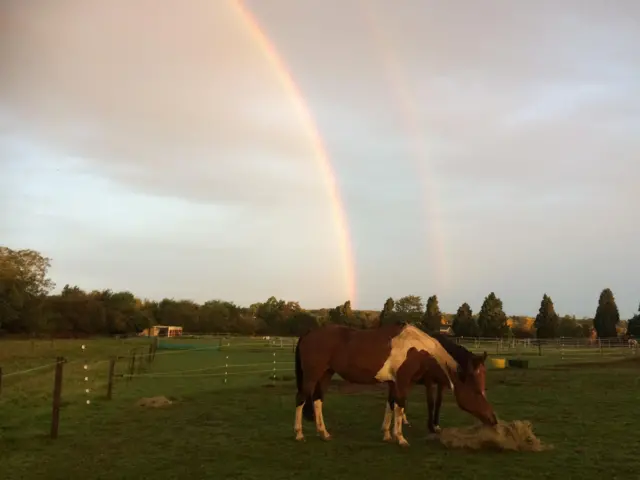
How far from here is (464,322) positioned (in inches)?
2867

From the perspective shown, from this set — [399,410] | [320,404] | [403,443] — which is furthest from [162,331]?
[403,443]

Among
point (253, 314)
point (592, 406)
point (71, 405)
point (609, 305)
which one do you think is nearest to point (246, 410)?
point (71, 405)

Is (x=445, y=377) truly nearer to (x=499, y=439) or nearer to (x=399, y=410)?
(x=399, y=410)

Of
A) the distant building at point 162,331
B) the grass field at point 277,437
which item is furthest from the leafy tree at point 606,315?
the distant building at point 162,331

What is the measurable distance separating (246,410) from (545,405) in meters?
7.33

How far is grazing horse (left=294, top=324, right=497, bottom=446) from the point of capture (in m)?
9.16

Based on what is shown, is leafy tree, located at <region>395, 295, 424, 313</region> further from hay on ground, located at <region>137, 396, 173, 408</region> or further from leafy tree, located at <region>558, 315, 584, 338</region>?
hay on ground, located at <region>137, 396, 173, 408</region>

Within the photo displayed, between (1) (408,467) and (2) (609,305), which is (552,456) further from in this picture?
(2) (609,305)

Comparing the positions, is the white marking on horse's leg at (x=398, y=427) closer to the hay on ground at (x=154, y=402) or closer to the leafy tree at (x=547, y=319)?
the hay on ground at (x=154, y=402)

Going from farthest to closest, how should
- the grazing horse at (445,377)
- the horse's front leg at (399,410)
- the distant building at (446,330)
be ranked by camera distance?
the distant building at (446,330) → the grazing horse at (445,377) → the horse's front leg at (399,410)

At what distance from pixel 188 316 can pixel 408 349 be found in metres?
98.3

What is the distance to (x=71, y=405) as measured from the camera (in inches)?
528

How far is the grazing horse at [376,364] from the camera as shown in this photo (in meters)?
9.16

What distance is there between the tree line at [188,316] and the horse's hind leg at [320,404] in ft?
138
